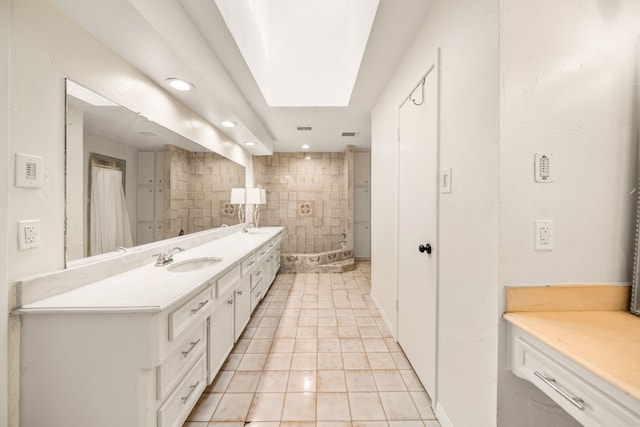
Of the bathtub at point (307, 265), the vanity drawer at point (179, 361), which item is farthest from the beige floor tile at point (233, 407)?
the bathtub at point (307, 265)

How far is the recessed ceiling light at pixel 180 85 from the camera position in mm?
1965

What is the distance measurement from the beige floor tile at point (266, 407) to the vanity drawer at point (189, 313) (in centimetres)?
69

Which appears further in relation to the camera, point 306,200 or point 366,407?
point 306,200

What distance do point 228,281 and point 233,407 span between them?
0.79 meters

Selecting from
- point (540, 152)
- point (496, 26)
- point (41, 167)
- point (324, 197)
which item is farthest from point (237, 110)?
point (324, 197)

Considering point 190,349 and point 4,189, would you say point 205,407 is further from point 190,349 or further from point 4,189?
point 4,189

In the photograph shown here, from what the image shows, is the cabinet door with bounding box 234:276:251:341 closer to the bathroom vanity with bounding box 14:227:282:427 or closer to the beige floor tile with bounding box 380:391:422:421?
the bathroom vanity with bounding box 14:227:282:427

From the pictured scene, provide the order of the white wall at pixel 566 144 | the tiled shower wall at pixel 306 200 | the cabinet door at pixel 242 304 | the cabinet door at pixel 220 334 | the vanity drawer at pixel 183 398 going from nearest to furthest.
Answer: the white wall at pixel 566 144, the vanity drawer at pixel 183 398, the cabinet door at pixel 220 334, the cabinet door at pixel 242 304, the tiled shower wall at pixel 306 200

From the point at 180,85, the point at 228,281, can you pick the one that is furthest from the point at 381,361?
the point at 180,85

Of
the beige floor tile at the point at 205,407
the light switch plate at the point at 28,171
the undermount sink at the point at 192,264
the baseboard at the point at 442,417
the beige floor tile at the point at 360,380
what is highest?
the light switch plate at the point at 28,171

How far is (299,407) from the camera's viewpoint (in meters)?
1.58

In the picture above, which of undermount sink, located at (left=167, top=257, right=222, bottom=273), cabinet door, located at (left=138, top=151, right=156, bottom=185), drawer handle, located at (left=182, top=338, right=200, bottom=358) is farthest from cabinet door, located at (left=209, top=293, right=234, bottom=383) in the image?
cabinet door, located at (left=138, top=151, right=156, bottom=185)

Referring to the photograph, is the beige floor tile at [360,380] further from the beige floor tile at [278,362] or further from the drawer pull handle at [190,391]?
the drawer pull handle at [190,391]

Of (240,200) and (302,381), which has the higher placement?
(240,200)
